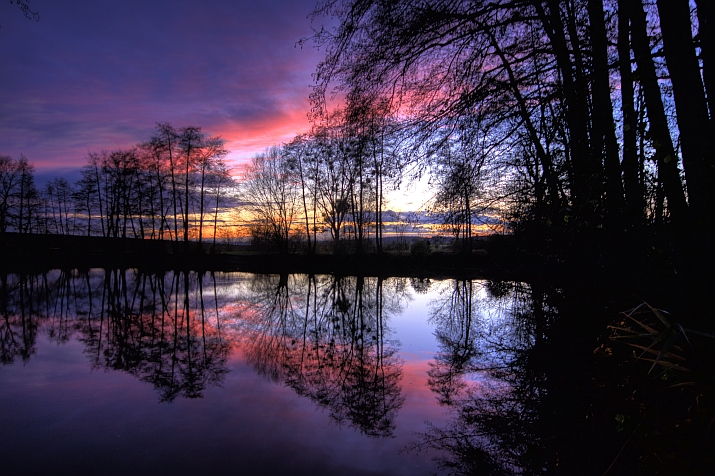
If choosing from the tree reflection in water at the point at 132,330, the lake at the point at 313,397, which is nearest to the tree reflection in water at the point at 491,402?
the lake at the point at 313,397

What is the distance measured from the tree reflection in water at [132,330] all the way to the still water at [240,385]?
5 cm

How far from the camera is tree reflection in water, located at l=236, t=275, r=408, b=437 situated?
5559 millimetres

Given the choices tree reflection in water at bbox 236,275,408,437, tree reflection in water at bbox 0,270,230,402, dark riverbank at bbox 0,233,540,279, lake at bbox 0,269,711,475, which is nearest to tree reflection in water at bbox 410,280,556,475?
lake at bbox 0,269,711,475

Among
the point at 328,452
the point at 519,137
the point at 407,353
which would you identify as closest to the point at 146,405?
the point at 328,452

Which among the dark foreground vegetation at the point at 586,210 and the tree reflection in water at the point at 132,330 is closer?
the dark foreground vegetation at the point at 586,210

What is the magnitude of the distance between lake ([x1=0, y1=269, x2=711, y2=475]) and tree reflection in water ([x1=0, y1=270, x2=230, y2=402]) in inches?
2.5

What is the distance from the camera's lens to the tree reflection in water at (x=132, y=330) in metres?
6.96

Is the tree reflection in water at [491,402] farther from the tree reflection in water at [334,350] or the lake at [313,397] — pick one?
the tree reflection in water at [334,350]

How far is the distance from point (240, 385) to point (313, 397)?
4.11 feet

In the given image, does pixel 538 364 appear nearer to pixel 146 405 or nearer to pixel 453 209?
pixel 453 209

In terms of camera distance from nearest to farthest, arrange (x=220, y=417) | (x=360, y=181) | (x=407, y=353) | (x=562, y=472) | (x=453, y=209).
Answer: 1. (x=562, y=472)
2. (x=220, y=417)
3. (x=453, y=209)
4. (x=407, y=353)
5. (x=360, y=181)

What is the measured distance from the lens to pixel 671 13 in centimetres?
343

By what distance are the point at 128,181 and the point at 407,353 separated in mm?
39741

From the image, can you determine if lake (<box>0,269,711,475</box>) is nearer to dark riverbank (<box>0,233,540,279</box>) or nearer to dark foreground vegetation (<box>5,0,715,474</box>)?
dark foreground vegetation (<box>5,0,715,474</box>)
